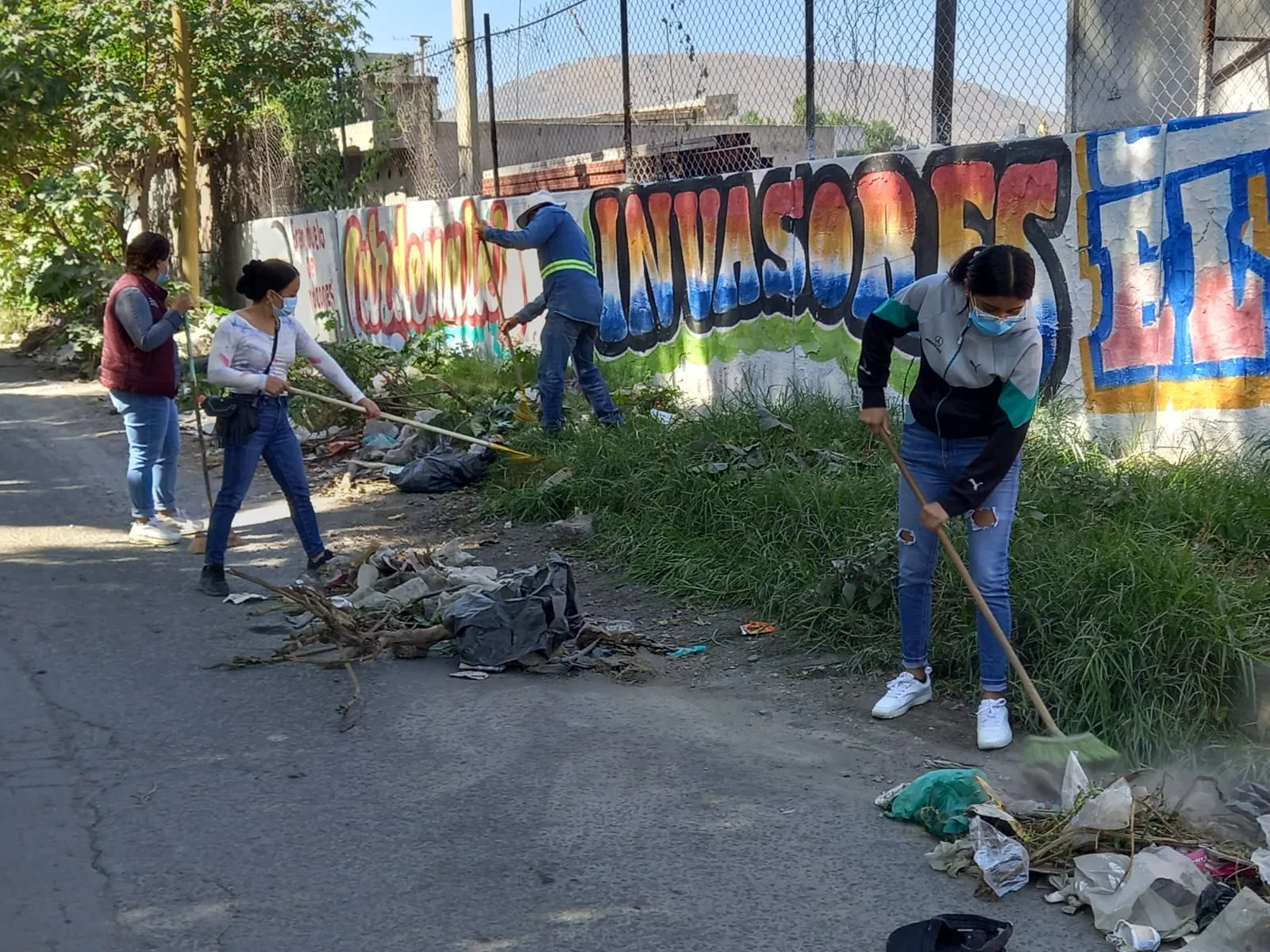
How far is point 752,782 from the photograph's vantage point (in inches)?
162

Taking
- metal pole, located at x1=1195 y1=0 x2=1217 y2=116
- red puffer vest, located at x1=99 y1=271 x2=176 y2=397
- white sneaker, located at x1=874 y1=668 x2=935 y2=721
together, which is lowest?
white sneaker, located at x1=874 y1=668 x2=935 y2=721

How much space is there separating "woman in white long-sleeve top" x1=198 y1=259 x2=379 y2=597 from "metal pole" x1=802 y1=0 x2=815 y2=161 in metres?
3.65

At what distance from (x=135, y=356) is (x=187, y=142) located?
9.79 m

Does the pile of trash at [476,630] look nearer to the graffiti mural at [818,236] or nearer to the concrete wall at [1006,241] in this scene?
the concrete wall at [1006,241]

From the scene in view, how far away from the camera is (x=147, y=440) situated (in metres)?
7.25

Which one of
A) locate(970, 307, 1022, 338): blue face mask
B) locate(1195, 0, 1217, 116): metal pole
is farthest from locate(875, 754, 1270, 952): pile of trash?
locate(1195, 0, 1217, 116): metal pole

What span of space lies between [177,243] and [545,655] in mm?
15891

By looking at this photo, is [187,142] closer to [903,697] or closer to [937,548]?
[937,548]

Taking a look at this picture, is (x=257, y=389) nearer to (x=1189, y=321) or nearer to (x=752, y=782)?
(x=752, y=782)

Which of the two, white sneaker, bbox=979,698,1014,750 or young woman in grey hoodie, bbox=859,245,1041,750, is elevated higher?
young woman in grey hoodie, bbox=859,245,1041,750

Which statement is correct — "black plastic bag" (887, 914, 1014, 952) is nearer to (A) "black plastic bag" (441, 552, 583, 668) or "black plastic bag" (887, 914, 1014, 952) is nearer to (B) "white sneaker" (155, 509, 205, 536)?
(A) "black plastic bag" (441, 552, 583, 668)

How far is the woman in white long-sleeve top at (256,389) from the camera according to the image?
623 cm

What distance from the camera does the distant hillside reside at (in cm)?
726

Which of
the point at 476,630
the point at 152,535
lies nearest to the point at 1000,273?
the point at 476,630
